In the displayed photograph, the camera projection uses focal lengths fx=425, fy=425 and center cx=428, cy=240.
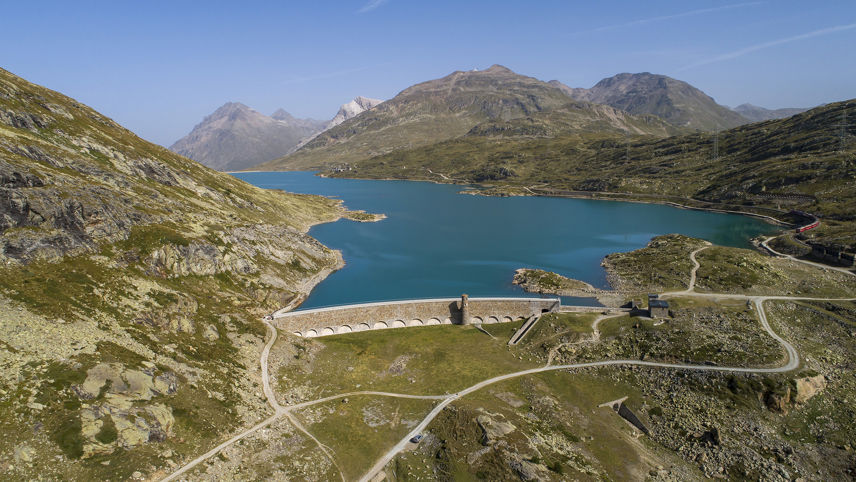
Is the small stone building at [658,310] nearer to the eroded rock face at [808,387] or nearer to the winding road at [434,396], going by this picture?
the winding road at [434,396]

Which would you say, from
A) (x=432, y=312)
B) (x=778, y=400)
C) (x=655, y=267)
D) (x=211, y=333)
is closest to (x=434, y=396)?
(x=432, y=312)

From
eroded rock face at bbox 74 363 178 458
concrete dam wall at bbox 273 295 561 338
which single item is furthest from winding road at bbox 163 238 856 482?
concrete dam wall at bbox 273 295 561 338

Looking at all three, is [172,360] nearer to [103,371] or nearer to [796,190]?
[103,371]

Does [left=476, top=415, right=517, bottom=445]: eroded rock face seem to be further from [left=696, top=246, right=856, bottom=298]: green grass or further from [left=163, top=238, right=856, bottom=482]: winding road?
[left=696, top=246, right=856, bottom=298]: green grass

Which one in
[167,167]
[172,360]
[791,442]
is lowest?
[791,442]

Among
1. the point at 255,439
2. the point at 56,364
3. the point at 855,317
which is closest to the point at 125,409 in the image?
the point at 56,364

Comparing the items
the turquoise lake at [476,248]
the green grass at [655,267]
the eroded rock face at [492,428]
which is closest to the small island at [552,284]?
the turquoise lake at [476,248]

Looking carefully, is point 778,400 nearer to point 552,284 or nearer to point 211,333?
point 552,284
